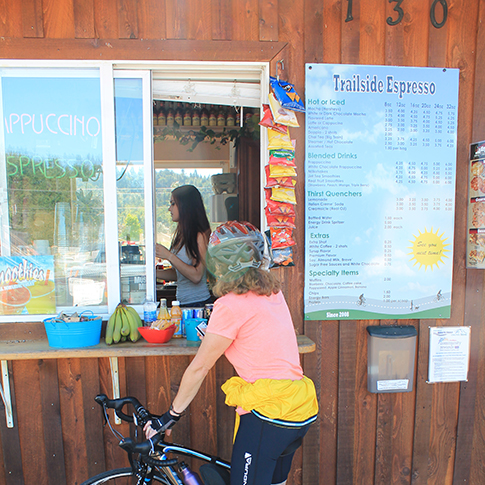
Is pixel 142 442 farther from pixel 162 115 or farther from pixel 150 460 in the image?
pixel 162 115

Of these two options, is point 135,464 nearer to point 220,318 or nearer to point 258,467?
point 258,467

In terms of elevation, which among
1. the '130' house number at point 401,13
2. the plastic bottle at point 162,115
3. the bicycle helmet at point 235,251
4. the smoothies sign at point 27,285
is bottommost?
the smoothies sign at point 27,285

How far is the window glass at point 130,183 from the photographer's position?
2.29 m

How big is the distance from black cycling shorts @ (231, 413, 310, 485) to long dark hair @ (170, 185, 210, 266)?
1.53 meters

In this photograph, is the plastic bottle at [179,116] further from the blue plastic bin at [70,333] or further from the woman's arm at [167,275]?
the blue plastic bin at [70,333]

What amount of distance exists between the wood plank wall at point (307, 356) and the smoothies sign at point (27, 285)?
0.36 meters

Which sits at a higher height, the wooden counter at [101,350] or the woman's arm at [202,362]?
the woman's arm at [202,362]

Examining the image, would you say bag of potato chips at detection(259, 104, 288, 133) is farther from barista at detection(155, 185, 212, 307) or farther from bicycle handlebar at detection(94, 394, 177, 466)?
bicycle handlebar at detection(94, 394, 177, 466)

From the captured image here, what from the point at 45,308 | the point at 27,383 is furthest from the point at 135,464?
the point at 45,308

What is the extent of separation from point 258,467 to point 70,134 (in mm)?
2188

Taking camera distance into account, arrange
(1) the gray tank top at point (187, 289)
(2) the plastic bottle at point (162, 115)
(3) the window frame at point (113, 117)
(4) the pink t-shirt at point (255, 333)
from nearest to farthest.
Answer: (4) the pink t-shirt at point (255, 333) < (3) the window frame at point (113, 117) < (1) the gray tank top at point (187, 289) < (2) the plastic bottle at point (162, 115)

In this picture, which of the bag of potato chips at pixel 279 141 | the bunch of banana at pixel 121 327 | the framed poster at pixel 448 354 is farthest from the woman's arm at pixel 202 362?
the framed poster at pixel 448 354

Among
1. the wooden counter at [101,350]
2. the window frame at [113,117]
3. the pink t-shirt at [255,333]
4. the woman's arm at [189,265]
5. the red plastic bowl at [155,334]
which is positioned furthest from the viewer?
the woman's arm at [189,265]

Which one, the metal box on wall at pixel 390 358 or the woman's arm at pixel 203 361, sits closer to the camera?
the woman's arm at pixel 203 361
